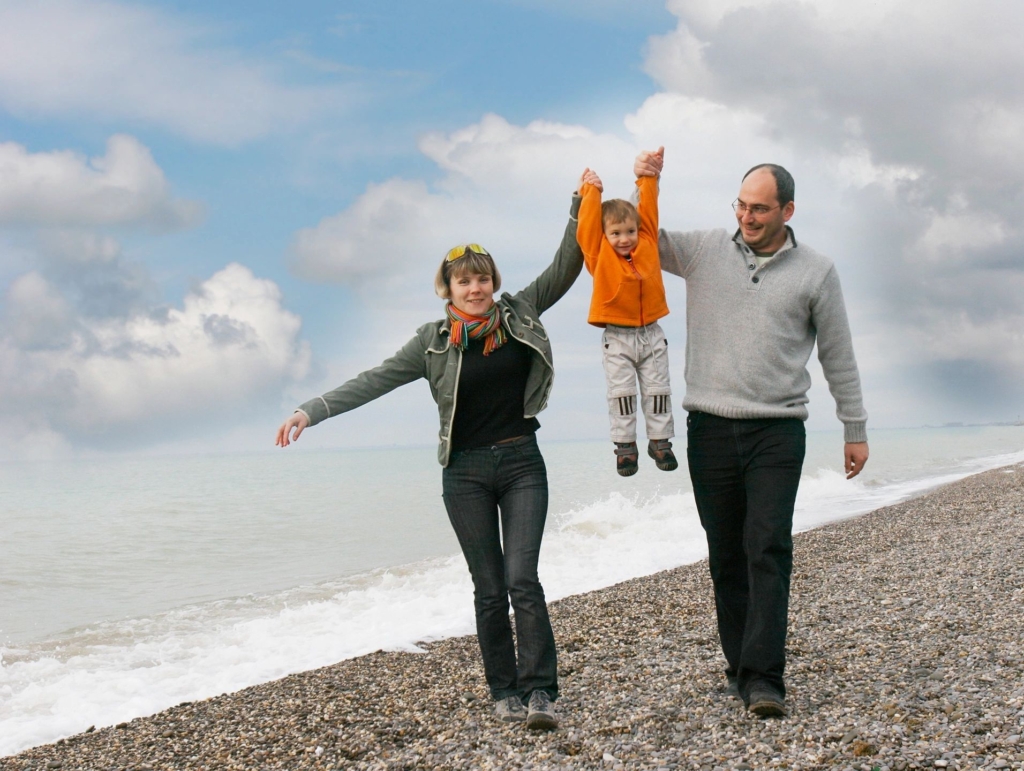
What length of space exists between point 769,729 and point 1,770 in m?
4.67

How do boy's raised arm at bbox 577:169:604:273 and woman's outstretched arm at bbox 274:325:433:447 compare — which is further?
woman's outstretched arm at bbox 274:325:433:447

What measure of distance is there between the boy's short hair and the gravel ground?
2.52m

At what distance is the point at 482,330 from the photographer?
424 centimetres

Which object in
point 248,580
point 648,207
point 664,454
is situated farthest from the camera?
point 248,580

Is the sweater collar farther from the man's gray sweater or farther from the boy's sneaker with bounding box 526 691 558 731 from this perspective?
the boy's sneaker with bounding box 526 691 558 731

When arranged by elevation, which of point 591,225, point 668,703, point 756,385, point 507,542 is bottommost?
point 668,703

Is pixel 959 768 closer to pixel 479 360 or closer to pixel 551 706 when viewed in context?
pixel 551 706

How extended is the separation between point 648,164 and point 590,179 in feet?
0.99

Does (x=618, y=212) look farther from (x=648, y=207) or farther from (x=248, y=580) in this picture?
(x=248, y=580)

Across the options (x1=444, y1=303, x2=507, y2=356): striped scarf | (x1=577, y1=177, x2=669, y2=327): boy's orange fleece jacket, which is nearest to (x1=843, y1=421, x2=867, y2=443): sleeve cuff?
(x1=577, y1=177, x2=669, y2=327): boy's orange fleece jacket

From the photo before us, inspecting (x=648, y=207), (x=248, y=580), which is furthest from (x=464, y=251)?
(x=248, y=580)

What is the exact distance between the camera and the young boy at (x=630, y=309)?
4.17 metres

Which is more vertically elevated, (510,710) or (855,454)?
(855,454)

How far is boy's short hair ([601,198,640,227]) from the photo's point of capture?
417 centimetres
